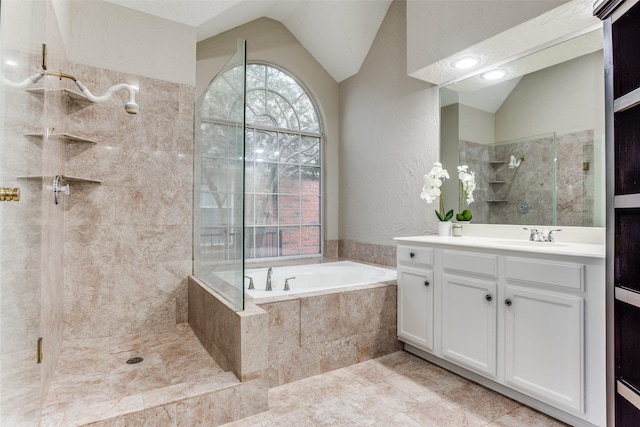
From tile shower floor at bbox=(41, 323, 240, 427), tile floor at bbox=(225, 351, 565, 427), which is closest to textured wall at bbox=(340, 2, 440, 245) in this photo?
tile floor at bbox=(225, 351, 565, 427)

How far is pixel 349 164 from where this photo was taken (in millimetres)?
3949

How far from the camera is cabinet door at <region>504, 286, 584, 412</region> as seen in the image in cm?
157

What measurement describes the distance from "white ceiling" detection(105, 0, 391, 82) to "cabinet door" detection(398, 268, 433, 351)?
2.46 metres

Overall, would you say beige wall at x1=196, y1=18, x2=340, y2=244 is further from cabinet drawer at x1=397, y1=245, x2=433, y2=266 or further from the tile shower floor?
the tile shower floor

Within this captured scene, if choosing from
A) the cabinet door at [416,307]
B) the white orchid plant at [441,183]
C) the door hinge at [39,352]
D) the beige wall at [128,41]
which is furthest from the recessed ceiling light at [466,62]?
the door hinge at [39,352]

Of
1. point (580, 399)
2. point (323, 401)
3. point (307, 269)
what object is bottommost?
point (323, 401)

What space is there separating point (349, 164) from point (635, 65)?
9.67 feet

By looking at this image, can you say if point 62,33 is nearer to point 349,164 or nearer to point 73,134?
point 73,134

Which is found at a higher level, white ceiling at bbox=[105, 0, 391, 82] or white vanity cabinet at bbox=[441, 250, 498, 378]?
white ceiling at bbox=[105, 0, 391, 82]

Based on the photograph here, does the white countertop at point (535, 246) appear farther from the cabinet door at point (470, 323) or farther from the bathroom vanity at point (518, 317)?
the cabinet door at point (470, 323)

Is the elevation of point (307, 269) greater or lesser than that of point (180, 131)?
lesser

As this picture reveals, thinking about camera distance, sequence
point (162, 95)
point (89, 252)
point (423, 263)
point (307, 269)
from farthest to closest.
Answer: point (307, 269)
point (162, 95)
point (89, 252)
point (423, 263)

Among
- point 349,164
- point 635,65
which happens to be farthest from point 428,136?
point 635,65

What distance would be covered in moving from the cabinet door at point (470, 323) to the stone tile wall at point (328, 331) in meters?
0.46
